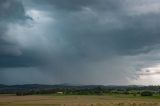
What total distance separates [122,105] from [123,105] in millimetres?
329

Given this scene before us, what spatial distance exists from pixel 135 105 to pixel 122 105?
3142 mm

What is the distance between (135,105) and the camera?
74750 millimetres

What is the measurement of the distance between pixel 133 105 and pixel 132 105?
0.26 meters

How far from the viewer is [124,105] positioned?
2938 inches

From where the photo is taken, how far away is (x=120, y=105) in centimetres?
7525

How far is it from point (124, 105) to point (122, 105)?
0.75 meters

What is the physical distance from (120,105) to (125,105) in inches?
55.6

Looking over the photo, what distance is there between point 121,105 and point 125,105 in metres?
1.19

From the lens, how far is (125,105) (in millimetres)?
74375

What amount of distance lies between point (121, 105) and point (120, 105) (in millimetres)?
245

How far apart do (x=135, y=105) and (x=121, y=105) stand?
3.38 metres

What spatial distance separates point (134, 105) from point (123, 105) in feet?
8.72

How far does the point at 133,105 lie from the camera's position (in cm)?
7475

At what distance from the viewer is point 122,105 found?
75250 millimetres
